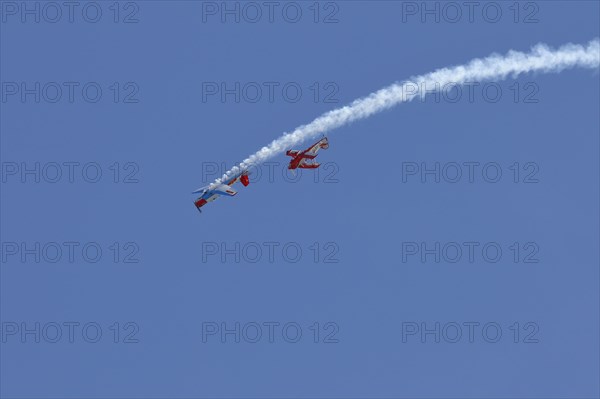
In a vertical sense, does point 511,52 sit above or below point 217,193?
above

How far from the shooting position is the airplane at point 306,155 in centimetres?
9838

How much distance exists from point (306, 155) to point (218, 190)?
813 centimetres

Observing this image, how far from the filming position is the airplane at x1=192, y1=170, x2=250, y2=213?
98.4 meters

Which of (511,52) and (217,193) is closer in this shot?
(511,52)

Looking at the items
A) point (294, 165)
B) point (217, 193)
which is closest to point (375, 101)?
point (294, 165)

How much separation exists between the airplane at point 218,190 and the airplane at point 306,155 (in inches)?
157

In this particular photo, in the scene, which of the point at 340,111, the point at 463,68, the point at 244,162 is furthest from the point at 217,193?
the point at 463,68

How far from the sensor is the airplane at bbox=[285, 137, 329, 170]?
3873 inches

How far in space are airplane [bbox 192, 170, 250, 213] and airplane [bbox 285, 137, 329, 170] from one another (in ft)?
13.1

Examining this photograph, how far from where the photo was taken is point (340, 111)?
9312 centimetres

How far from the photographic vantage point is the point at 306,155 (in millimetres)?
99000

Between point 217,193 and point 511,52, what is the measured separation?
27409mm

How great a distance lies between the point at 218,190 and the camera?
99.6 meters

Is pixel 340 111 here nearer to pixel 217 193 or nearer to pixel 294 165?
pixel 294 165
